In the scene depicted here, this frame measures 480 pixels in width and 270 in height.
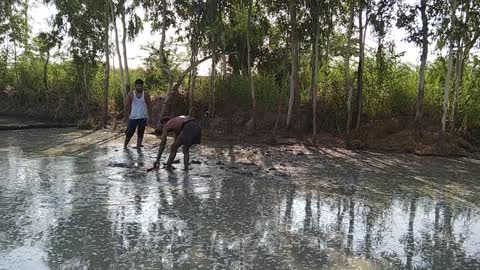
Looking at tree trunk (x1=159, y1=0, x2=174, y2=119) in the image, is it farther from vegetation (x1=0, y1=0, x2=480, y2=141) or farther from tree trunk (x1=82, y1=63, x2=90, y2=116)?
tree trunk (x1=82, y1=63, x2=90, y2=116)

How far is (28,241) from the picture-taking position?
4.65 meters

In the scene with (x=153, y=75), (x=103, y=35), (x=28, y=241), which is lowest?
(x=28, y=241)

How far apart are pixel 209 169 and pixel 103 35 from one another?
9708mm

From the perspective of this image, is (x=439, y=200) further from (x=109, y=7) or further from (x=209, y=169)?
(x=109, y=7)

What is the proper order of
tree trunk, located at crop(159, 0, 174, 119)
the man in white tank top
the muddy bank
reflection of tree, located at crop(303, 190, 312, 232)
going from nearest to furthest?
reflection of tree, located at crop(303, 190, 312, 232)
the man in white tank top
tree trunk, located at crop(159, 0, 174, 119)
the muddy bank

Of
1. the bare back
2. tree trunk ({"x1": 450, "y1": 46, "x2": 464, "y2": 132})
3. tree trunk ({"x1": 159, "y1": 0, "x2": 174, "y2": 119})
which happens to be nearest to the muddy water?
the bare back

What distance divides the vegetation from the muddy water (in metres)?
3.61

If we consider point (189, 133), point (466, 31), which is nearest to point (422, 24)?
point (466, 31)

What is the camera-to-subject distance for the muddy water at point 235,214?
14.4ft

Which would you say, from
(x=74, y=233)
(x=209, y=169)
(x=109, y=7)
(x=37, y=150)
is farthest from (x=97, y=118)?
(x=74, y=233)

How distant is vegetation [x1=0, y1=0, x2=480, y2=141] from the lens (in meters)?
12.0

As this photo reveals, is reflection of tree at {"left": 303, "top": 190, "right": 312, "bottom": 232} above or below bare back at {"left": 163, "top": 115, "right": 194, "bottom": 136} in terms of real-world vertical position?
below

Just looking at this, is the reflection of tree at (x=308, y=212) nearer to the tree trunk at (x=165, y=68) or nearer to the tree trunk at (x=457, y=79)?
the tree trunk at (x=457, y=79)

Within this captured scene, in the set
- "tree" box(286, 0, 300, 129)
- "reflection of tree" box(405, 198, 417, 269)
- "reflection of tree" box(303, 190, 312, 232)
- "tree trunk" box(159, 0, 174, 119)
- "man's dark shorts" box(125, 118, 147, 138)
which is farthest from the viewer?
"tree trunk" box(159, 0, 174, 119)
